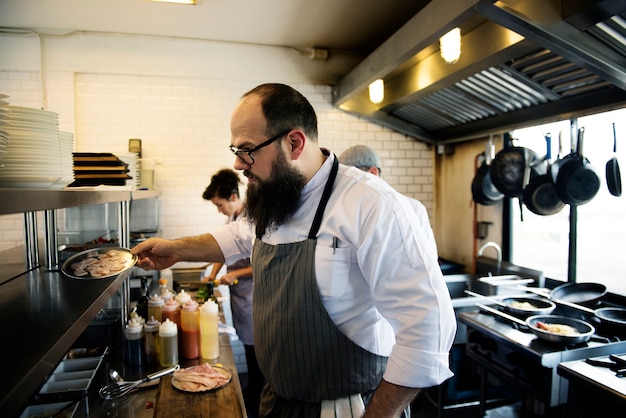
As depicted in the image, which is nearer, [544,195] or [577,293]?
[577,293]

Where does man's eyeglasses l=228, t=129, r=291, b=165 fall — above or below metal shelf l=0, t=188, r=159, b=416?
above

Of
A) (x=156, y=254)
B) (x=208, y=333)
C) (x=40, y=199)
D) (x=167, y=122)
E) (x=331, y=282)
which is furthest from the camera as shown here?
(x=167, y=122)

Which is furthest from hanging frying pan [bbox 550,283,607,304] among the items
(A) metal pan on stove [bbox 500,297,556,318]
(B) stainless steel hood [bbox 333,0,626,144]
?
(B) stainless steel hood [bbox 333,0,626,144]

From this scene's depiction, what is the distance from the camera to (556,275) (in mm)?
3646

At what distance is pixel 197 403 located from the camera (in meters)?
1.72

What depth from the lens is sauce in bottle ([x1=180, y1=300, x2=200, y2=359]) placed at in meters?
2.28

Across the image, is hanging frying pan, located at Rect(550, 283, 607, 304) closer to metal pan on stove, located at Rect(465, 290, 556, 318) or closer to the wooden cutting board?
metal pan on stove, located at Rect(465, 290, 556, 318)

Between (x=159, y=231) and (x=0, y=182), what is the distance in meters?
3.69

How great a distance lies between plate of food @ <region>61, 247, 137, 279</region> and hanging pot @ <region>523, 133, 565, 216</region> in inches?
114

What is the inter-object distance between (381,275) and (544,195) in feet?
8.08

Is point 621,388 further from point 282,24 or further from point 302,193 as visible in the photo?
point 282,24

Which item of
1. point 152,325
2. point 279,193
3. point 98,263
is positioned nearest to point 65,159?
point 98,263

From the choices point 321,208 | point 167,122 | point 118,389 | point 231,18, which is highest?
point 231,18

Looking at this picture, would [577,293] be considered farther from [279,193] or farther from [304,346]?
[279,193]
